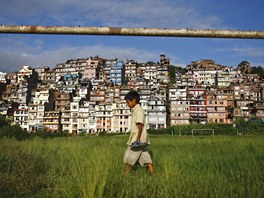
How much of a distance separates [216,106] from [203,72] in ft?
146

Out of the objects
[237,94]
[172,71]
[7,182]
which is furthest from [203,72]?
[7,182]

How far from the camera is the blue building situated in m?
126

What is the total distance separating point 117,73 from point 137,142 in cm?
12167

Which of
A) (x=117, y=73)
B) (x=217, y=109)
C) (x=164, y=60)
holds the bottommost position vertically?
(x=217, y=109)

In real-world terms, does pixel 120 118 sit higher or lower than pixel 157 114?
lower

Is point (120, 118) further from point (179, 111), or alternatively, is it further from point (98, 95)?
point (179, 111)

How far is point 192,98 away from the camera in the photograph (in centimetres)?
8256

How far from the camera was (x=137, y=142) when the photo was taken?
17.5ft

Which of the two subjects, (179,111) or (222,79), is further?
(222,79)

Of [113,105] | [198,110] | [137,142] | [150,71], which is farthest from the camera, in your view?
[150,71]

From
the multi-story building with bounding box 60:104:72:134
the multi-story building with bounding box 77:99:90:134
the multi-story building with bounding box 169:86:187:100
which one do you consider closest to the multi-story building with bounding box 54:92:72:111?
the multi-story building with bounding box 60:104:72:134

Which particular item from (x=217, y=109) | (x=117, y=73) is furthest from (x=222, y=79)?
(x=117, y=73)

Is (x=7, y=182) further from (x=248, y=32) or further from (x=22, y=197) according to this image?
(x=248, y=32)

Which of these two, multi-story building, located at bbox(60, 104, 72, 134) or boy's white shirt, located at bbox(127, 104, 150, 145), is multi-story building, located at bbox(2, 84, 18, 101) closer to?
multi-story building, located at bbox(60, 104, 72, 134)
